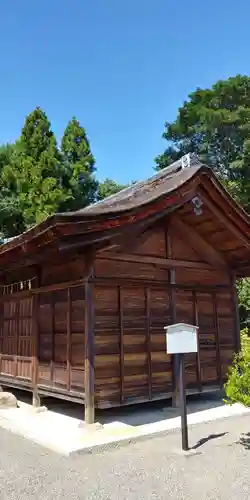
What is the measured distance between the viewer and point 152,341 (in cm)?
617

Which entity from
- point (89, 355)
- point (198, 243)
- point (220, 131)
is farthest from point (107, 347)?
point (220, 131)

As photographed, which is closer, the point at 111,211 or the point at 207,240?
the point at 111,211

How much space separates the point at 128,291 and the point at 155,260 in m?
0.68

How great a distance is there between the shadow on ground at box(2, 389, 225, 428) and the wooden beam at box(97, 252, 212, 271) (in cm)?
219

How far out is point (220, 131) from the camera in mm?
24734

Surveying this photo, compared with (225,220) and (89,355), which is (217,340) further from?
(89,355)

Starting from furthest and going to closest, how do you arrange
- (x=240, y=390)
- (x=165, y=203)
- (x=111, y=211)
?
1. (x=165, y=203)
2. (x=111, y=211)
3. (x=240, y=390)

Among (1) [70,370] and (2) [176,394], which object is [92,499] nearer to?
(1) [70,370]

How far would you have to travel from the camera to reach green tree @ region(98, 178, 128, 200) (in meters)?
24.5

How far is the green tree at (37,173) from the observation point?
2025 centimetres

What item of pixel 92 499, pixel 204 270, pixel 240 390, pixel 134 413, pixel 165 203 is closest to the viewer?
pixel 92 499

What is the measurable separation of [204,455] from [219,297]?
3.29 metres

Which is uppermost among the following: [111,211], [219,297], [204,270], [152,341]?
[111,211]

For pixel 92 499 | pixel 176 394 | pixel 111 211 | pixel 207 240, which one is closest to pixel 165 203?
pixel 111 211
